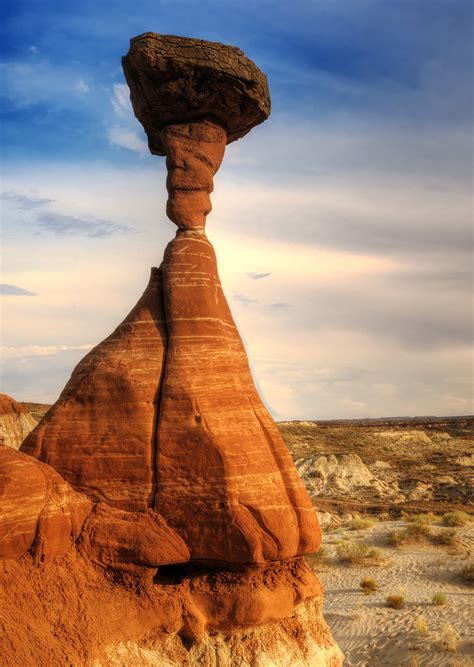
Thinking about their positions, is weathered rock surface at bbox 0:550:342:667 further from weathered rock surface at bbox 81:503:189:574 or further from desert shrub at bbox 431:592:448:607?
desert shrub at bbox 431:592:448:607

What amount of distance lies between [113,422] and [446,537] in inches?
754

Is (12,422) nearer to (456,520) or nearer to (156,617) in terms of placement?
(456,520)

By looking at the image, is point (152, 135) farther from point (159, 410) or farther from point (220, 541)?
point (220, 541)

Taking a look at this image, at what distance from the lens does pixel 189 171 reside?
10.3 m

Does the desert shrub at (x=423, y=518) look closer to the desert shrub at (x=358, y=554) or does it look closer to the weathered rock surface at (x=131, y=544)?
the desert shrub at (x=358, y=554)

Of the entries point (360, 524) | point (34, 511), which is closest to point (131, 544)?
point (34, 511)

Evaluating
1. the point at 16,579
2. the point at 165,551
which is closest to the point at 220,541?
the point at 165,551

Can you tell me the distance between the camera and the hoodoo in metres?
8.46

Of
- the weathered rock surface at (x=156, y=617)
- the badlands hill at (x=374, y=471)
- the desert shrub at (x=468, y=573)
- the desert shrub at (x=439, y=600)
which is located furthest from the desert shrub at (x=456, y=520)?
the weathered rock surface at (x=156, y=617)

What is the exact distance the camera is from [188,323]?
9.63 meters

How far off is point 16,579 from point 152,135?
7.45m

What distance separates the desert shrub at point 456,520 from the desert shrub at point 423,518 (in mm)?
644

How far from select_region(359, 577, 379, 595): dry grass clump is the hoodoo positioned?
10.9 m

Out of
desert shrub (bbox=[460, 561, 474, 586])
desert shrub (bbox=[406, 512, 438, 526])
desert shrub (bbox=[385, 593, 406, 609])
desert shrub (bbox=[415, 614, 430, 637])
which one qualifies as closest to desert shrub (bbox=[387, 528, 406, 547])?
desert shrub (bbox=[406, 512, 438, 526])
